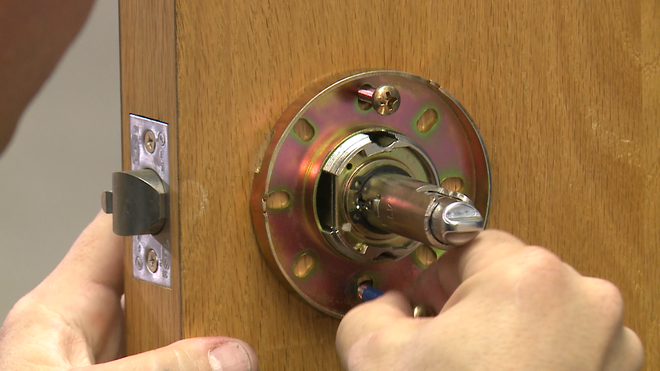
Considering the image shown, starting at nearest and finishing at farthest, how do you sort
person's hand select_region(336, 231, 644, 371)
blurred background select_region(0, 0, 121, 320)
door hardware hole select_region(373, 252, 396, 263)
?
person's hand select_region(336, 231, 644, 371) < door hardware hole select_region(373, 252, 396, 263) < blurred background select_region(0, 0, 121, 320)

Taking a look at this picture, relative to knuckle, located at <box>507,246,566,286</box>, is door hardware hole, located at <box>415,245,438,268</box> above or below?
below

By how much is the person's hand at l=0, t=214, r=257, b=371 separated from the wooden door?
0.08 m

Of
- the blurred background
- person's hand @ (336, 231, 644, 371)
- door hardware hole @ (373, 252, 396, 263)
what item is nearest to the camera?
person's hand @ (336, 231, 644, 371)

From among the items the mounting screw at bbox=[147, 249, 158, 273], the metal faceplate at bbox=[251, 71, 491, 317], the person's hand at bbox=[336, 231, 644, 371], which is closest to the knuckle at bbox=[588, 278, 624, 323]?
the person's hand at bbox=[336, 231, 644, 371]

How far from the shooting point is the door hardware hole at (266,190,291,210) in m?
0.35

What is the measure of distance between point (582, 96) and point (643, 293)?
152 mm

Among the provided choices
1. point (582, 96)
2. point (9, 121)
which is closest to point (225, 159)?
point (582, 96)

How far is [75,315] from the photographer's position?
459 mm

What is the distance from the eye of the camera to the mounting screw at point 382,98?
0.36 metres

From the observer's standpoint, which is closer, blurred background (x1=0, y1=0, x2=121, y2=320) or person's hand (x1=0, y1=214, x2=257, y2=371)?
person's hand (x1=0, y1=214, x2=257, y2=371)

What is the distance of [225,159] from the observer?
13.3 inches

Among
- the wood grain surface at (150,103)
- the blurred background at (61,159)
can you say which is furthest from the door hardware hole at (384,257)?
the blurred background at (61,159)

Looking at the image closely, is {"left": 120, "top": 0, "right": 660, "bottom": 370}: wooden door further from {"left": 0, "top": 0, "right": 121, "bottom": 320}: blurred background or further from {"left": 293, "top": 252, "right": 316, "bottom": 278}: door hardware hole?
{"left": 0, "top": 0, "right": 121, "bottom": 320}: blurred background

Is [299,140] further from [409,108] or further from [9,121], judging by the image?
[9,121]
